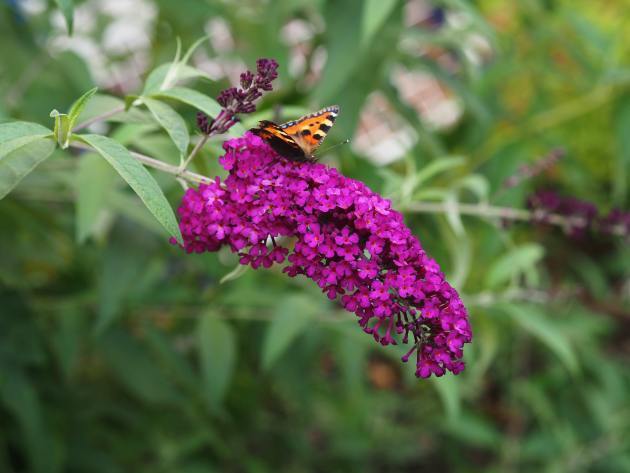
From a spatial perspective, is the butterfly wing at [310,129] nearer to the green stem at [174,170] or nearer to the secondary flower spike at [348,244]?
the secondary flower spike at [348,244]

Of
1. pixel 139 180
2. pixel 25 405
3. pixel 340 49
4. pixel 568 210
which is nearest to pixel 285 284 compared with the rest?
pixel 340 49

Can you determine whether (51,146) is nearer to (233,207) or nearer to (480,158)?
(233,207)

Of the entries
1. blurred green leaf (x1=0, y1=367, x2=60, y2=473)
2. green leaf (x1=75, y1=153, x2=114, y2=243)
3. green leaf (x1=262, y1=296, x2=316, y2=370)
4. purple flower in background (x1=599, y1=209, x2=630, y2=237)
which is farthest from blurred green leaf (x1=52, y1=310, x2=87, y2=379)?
purple flower in background (x1=599, y1=209, x2=630, y2=237)

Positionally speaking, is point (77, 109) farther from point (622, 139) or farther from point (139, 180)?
point (622, 139)

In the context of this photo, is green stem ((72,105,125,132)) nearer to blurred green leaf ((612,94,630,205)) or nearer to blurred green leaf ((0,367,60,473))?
blurred green leaf ((0,367,60,473))

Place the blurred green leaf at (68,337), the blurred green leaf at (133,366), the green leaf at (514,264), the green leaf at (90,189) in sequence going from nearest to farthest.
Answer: the green leaf at (90,189) → the green leaf at (514,264) → the blurred green leaf at (68,337) → the blurred green leaf at (133,366)

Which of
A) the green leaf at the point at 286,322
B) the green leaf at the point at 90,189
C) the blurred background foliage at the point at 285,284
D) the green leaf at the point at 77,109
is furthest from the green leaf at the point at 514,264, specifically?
the green leaf at the point at 77,109
